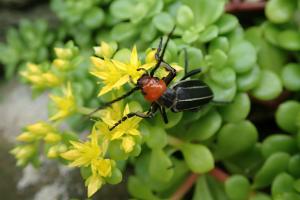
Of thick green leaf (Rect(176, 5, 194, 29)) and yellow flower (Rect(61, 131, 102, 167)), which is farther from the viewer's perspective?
thick green leaf (Rect(176, 5, 194, 29))

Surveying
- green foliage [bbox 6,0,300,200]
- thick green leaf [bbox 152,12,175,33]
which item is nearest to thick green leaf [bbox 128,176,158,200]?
green foliage [bbox 6,0,300,200]

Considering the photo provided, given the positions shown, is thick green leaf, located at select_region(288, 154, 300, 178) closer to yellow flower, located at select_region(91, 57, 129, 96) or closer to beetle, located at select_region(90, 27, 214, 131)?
beetle, located at select_region(90, 27, 214, 131)

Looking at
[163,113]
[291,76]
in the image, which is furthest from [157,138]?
[291,76]

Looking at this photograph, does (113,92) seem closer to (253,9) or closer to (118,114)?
(118,114)

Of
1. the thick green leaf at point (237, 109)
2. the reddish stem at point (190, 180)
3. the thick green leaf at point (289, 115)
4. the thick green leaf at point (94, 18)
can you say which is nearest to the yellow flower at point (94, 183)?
the reddish stem at point (190, 180)

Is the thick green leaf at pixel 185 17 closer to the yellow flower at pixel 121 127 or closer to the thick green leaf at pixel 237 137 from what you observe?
the thick green leaf at pixel 237 137
